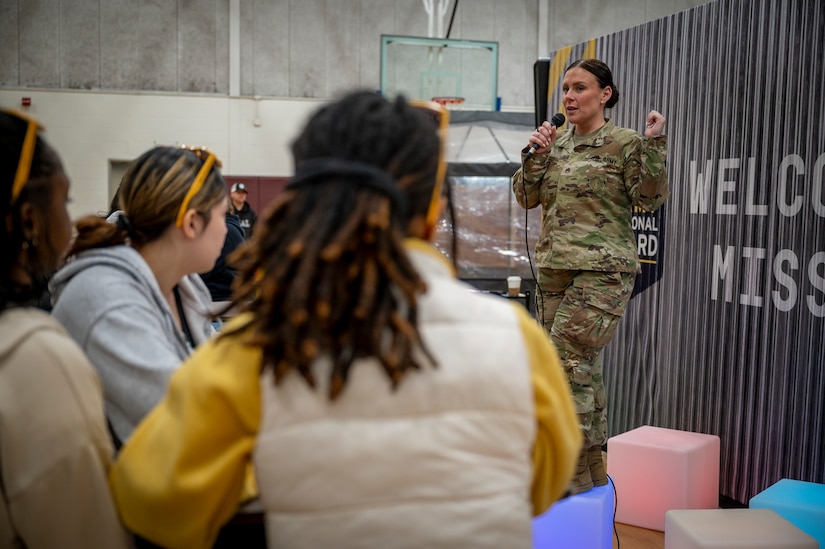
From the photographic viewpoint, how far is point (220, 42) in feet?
37.4

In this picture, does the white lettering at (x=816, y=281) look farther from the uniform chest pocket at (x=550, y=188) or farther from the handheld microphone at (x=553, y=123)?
the handheld microphone at (x=553, y=123)

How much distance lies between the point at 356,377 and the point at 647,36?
3357 millimetres

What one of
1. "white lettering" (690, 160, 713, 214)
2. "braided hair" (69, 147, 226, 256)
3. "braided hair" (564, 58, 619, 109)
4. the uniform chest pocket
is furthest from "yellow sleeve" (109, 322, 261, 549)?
"white lettering" (690, 160, 713, 214)

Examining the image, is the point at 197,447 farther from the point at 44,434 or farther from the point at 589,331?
the point at 589,331

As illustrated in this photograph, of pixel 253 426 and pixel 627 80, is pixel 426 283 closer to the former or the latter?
pixel 253 426

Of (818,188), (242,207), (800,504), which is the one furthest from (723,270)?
(242,207)

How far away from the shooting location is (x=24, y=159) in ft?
3.91

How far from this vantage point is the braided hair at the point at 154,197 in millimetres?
1721

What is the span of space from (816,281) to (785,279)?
6.1 inches

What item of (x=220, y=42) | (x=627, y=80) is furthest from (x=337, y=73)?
(x=627, y=80)

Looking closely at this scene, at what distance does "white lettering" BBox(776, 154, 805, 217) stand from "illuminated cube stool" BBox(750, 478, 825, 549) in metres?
1.00

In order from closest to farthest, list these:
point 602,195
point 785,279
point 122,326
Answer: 1. point 122,326
2. point 785,279
3. point 602,195

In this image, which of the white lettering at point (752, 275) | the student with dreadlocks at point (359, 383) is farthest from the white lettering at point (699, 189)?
the student with dreadlocks at point (359, 383)

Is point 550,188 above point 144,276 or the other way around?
above
